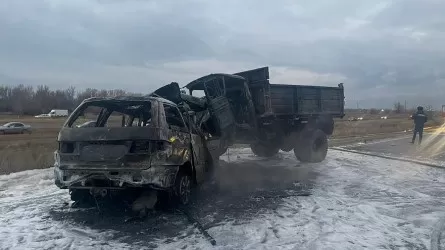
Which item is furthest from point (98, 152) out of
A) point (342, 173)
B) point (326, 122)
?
point (326, 122)

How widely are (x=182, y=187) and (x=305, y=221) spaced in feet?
6.30

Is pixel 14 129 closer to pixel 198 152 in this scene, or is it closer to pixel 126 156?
pixel 198 152

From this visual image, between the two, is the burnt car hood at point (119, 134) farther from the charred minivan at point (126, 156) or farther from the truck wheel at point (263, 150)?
the truck wheel at point (263, 150)

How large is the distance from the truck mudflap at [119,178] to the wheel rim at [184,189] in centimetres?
41

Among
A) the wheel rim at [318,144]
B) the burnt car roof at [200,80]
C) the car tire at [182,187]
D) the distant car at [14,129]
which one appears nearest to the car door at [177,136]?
the car tire at [182,187]

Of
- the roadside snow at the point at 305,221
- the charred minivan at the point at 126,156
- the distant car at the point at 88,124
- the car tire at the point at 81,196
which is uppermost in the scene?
the distant car at the point at 88,124

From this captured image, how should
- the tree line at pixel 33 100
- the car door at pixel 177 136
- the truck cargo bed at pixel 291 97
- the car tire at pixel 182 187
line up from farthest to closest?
the tree line at pixel 33 100 < the truck cargo bed at pixel 291 97 < the car tire at pixel 182 187 < the car door at pixel 177 136

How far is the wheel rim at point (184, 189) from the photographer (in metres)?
6.05

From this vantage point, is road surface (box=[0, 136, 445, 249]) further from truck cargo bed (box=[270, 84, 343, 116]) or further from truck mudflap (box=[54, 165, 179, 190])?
truck cargo bed (box=[270, 84, 343, 116])

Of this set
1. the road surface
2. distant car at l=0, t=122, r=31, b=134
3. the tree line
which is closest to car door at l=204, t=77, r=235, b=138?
the road surface

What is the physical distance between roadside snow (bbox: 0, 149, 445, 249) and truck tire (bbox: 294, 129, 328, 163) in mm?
2645

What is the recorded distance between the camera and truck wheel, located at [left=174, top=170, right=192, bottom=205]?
235 inches

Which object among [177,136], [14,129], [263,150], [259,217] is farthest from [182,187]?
[14,129]

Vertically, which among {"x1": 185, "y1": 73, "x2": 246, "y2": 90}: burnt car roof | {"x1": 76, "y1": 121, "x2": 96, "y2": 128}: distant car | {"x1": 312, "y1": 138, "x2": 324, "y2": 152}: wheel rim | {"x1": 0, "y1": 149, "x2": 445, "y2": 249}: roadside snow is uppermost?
{"x1": 185, "y1": 73, "x2": 246, "y2": 90}: burnt car roof
